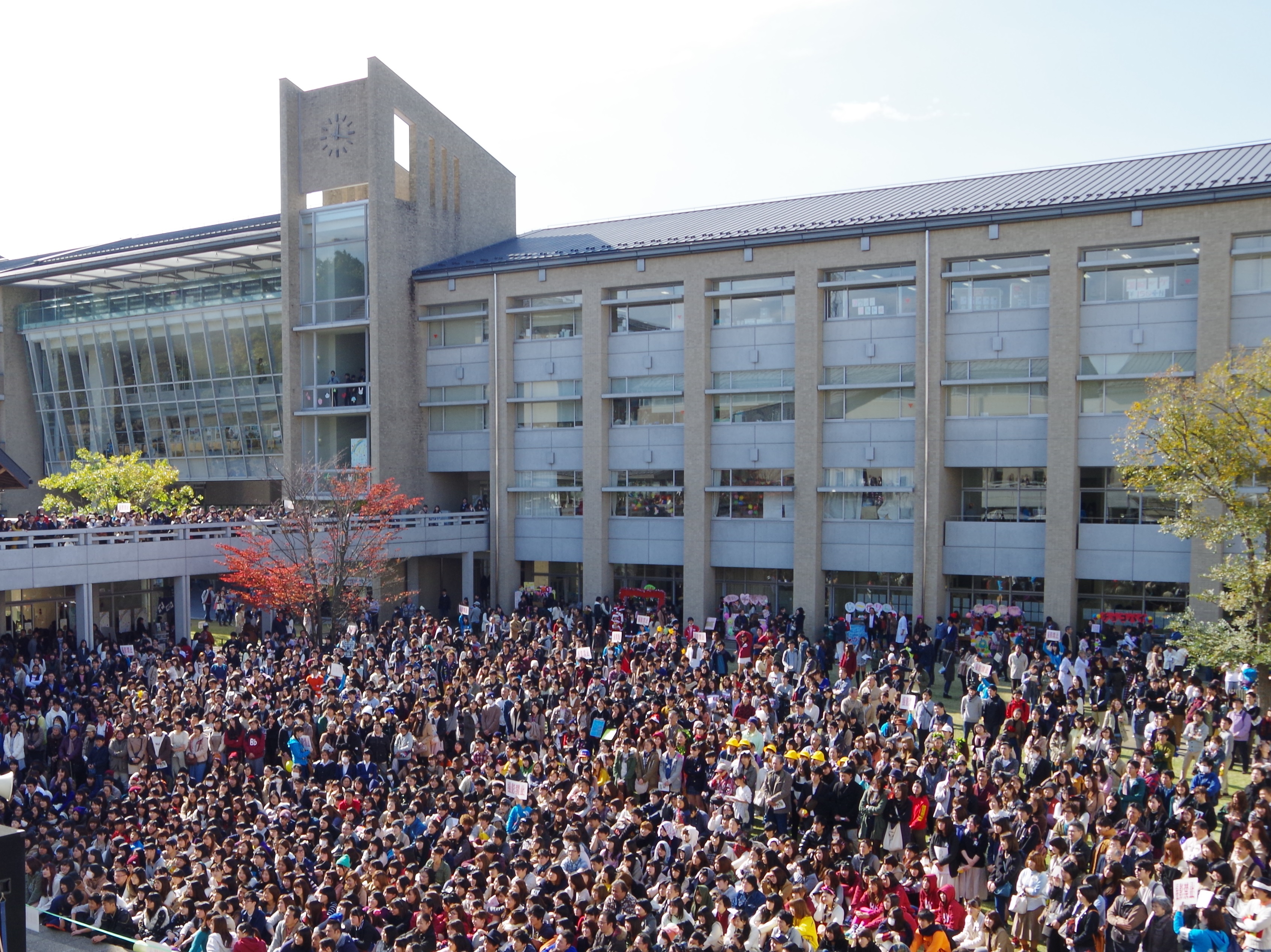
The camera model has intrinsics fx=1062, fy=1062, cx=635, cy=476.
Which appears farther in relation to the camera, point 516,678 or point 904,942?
point 516,678

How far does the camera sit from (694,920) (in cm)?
1176

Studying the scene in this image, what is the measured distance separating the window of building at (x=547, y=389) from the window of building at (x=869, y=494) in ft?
31.8

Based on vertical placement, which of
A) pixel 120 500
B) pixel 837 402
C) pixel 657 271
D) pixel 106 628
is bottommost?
pixel 106 628

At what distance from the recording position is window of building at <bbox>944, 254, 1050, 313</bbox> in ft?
102

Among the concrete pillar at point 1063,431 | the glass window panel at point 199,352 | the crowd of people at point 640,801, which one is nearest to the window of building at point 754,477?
the concrete pillar at point 1063,431

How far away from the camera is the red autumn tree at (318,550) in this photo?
3044 cm

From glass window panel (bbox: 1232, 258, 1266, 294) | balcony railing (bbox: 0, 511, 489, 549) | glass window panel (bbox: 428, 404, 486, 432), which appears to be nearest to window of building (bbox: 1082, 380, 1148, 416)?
glass window panel (bbox: 1232, 258, 1266, 294)

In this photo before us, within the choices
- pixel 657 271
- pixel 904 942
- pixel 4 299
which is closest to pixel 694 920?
pixel 904 942

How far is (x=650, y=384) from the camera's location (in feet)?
121

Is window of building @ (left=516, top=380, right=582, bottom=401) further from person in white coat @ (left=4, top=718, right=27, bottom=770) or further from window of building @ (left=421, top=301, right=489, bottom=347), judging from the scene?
person in white coat @ (left=4, top=718, right=27, bottom=770)

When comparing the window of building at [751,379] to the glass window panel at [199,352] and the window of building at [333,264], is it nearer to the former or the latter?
the window of building at [333,264]

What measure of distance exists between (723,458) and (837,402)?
432 cm

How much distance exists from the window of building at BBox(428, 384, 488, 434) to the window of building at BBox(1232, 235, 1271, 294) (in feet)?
81.2

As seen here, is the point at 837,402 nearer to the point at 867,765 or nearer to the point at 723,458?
the point at 723,458
